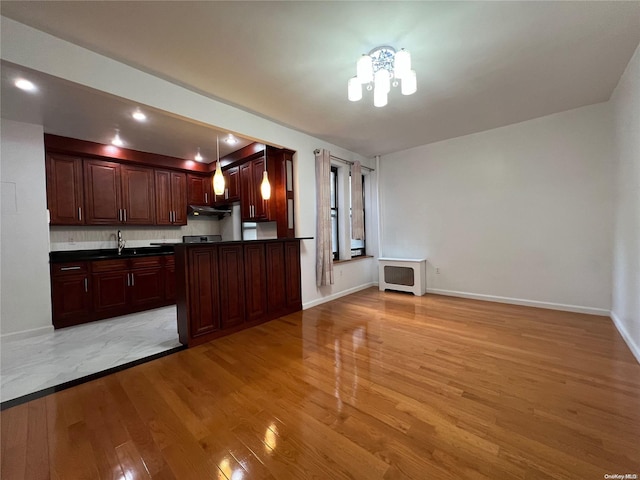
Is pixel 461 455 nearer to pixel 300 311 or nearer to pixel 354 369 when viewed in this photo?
pixel 354 369

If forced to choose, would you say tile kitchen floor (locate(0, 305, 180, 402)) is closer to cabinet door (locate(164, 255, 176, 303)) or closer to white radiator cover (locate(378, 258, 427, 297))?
cabinet door (locate(164, 255, 176, 303))

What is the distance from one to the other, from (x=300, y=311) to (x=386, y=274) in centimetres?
203

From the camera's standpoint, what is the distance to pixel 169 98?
2479mm

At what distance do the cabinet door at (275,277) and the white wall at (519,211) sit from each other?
8.64 feet

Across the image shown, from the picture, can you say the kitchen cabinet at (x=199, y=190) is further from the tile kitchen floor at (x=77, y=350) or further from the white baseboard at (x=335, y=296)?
the white baseboard at (x=335, y=296)

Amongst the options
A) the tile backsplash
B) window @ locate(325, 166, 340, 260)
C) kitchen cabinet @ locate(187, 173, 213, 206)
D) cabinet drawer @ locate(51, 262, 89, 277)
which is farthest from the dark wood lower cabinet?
window @ locate(325, 166, 340, 260)

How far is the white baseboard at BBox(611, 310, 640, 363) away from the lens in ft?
7.17

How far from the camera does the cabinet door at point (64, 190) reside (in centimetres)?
353

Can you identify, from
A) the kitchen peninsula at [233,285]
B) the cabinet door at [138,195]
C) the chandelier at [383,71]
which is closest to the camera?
the chandelier at [383,71]

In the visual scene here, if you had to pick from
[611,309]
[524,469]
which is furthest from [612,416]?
[611,309]

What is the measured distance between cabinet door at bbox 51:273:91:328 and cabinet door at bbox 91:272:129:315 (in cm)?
10

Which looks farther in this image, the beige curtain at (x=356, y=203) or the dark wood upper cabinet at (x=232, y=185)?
the beige curtain at (x=356, y=203)

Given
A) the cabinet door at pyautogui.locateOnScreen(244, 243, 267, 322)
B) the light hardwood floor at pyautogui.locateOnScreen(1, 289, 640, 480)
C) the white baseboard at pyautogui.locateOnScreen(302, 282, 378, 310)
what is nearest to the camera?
the light hardwood floor at pyautogui.locateOnScreen(1, 289, 640, 480)

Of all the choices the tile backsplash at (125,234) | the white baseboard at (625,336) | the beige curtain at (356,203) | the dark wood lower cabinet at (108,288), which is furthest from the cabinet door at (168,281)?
the white baseboard at (625,336)
